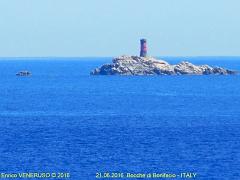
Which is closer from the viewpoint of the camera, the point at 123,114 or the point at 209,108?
the point at 123,114

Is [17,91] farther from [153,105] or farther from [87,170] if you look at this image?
[87,170]

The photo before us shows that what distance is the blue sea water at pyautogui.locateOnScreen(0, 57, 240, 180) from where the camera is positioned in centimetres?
6731

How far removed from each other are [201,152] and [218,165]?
705 cm

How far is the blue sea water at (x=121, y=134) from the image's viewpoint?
67.3m

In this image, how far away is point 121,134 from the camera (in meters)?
87.6

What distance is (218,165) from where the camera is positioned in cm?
6738

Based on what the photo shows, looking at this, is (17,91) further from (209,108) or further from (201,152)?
(201,152)

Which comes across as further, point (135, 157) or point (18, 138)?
point (18, 138)

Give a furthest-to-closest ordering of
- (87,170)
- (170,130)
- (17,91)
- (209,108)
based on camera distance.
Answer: (17,91), (209,108), (170,130), (87,170)

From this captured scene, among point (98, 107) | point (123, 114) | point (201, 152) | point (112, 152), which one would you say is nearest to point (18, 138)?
point (112, 152)

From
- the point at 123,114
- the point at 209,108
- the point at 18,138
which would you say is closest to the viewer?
the point at 18,138

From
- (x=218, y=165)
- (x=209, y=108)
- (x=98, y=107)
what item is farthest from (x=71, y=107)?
(x=218, y=165)

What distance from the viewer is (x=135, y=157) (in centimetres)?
7144

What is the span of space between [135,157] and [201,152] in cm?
648
